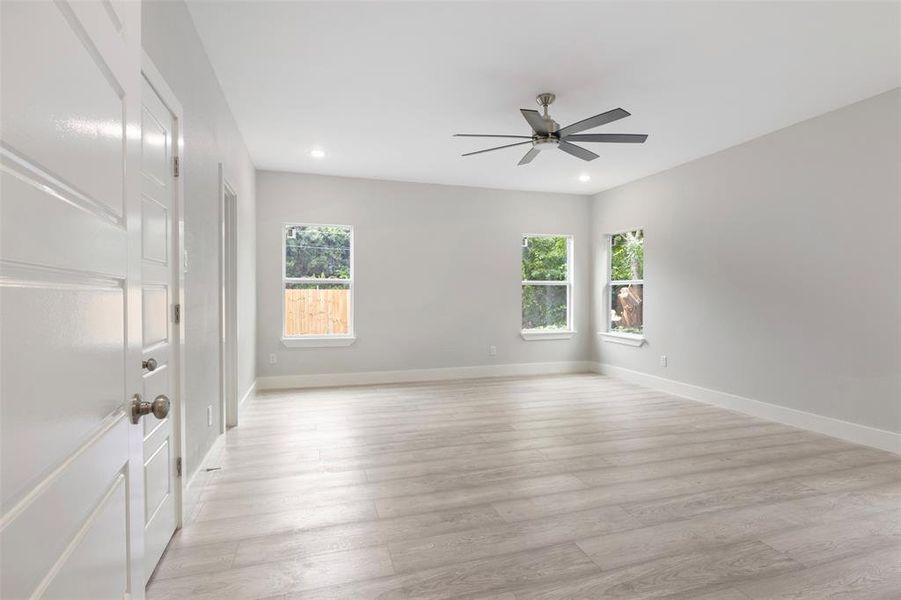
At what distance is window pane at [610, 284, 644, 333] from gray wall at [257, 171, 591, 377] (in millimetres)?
441

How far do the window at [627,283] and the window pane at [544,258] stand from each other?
2.29 ft

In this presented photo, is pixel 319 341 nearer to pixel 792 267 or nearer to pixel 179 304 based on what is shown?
pixel 179 304

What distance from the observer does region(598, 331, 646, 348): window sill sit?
19.0ft

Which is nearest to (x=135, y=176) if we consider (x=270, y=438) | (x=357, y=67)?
(x=357, y=67)

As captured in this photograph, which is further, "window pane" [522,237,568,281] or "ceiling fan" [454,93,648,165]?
"window pane" [522,237,568,281]

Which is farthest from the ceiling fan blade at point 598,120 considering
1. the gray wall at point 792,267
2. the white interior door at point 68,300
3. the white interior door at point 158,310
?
the white interior door at point 68,300

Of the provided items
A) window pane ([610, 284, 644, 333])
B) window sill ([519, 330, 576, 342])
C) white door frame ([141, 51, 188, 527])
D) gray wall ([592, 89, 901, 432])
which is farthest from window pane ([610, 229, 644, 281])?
white door frame ([141, 51, 188, 527])

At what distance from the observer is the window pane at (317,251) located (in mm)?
5594

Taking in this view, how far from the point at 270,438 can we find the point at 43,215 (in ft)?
11.3

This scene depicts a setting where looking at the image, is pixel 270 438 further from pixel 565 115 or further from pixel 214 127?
Answer: pixel 565 115

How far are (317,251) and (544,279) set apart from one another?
3243 millimetres

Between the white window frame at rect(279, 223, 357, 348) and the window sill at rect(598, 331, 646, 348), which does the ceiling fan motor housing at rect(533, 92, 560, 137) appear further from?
the window sill at rect(598, 331, 646, 348)

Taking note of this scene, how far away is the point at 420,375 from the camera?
6.00 m

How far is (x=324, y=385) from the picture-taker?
5.59 metres
